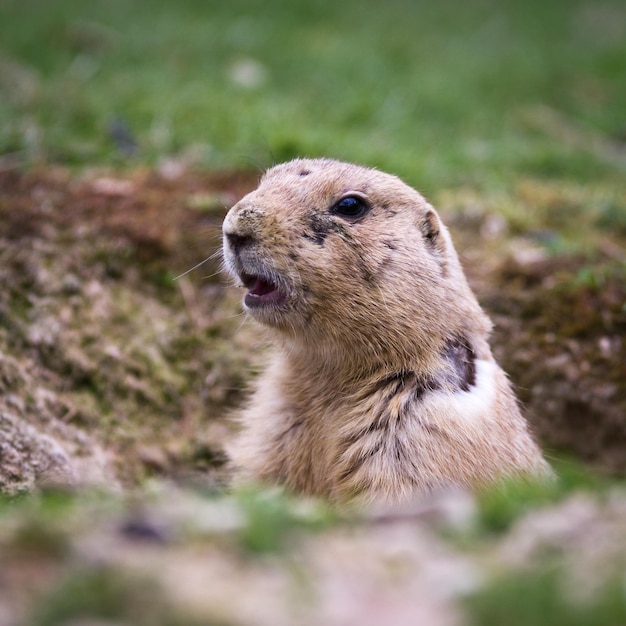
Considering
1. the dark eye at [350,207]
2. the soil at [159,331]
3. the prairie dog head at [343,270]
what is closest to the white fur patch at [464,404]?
the prairie dog head at [343,270]

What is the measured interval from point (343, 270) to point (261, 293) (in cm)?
45

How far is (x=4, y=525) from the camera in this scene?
113 inches

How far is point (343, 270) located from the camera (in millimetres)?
4676

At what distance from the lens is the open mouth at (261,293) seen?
4.66 meters

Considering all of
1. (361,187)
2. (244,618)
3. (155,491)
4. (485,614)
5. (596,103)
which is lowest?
(155,491)

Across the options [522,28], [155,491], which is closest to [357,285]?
[155,491]

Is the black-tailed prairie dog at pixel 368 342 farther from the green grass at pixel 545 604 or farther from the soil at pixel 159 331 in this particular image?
the green grass at pixel 545 604

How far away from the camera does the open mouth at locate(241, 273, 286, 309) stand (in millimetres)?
4660

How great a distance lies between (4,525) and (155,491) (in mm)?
716

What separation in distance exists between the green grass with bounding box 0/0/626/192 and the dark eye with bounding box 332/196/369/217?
8.19 feet

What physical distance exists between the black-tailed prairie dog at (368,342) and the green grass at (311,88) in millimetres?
2573

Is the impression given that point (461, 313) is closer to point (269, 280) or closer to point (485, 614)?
point (269, 280)

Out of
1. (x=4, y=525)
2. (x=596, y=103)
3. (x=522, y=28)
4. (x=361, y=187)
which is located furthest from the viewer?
(x=522, y=28)

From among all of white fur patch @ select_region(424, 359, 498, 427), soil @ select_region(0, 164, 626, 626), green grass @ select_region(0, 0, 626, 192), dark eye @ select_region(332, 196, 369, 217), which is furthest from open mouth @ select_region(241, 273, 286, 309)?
green grass @ select_region(0, 0, 626, 192)
